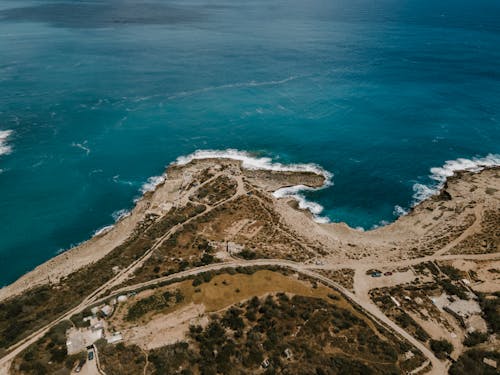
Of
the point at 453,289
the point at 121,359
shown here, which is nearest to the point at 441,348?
the point at 453,289

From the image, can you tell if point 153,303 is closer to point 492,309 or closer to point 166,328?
point 166,328

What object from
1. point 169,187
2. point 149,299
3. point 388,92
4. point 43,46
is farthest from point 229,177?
point 43,46

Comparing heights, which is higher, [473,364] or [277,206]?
[473,364]

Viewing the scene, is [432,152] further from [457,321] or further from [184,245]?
[184,245]

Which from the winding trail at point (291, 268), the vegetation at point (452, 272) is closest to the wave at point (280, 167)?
the winding trail at point (291, 268)

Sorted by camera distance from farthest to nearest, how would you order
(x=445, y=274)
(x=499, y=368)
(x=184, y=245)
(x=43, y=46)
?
1. (x=43, y=46)
2. (x=184, y=245)
3. (x=445, y=274)
4. (x=499, y=368)

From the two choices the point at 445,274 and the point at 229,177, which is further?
the point at 229,177

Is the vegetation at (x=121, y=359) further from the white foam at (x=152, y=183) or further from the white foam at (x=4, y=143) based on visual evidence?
the white foam at (x=4, y=143)
